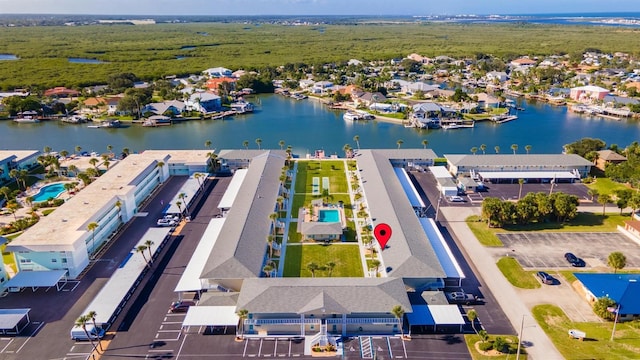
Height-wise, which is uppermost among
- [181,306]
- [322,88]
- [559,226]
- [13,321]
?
[322,88]

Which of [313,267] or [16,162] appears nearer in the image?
[313,267]

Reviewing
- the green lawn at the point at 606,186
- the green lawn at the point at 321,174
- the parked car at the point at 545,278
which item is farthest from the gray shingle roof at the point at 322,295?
the green lawn at the point at 606,186

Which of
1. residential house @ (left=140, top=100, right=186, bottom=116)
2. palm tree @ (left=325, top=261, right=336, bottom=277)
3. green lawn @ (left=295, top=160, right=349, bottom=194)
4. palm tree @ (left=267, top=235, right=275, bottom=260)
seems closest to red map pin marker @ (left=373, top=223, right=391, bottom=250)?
palm tree @ (left=325, top=261, right=336, bottom=277)

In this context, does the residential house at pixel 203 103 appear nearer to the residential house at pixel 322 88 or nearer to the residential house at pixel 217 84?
the residential house at pixel 217 84

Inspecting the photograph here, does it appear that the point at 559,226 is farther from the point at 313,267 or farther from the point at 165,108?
the point at 165,108

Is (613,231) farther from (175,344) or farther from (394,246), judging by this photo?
(175,344)

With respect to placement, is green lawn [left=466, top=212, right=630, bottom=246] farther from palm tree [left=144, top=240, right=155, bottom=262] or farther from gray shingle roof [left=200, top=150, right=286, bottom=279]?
palm tree [left=144, top=240, right=155, bottom=262]

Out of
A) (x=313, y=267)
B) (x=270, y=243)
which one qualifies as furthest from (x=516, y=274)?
(x=270, y=243)

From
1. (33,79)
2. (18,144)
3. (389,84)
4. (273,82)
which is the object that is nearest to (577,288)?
(18,144)
